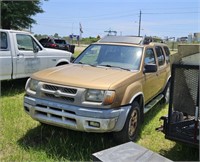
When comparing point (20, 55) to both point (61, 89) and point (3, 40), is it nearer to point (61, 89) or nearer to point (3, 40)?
point (3, 40)

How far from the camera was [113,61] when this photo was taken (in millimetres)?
5137

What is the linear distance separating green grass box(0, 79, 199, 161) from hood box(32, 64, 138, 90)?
0.99 metres

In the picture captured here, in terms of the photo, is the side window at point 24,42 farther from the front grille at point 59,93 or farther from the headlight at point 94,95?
the headlight at point 94,95

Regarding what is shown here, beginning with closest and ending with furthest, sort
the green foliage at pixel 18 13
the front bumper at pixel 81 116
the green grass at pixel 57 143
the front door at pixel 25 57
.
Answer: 1. the front bumper at pixel 81 116
2. the green grass at pixel 57 143
3. the front door at pixel 25 57
4. the green foliage at pixel 18 13

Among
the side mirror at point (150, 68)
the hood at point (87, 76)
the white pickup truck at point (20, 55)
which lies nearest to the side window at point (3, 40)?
the white pickup truck at point (20, 55)

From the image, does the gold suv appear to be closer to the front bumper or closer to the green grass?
the front bumper

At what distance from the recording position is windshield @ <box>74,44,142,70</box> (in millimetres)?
5016

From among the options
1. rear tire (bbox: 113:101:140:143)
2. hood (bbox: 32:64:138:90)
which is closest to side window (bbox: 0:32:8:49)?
hood (bbox: 32:64:138:90)

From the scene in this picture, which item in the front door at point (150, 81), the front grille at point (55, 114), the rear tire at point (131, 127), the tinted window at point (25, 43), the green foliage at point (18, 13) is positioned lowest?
the rear tire at point (131, 127)

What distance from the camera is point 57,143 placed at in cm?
423

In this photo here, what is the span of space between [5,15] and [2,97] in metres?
17.3

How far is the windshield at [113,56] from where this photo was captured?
502 centimetres

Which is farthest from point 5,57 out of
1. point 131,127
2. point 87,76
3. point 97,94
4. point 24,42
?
point 131,127

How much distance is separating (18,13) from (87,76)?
821 inches
